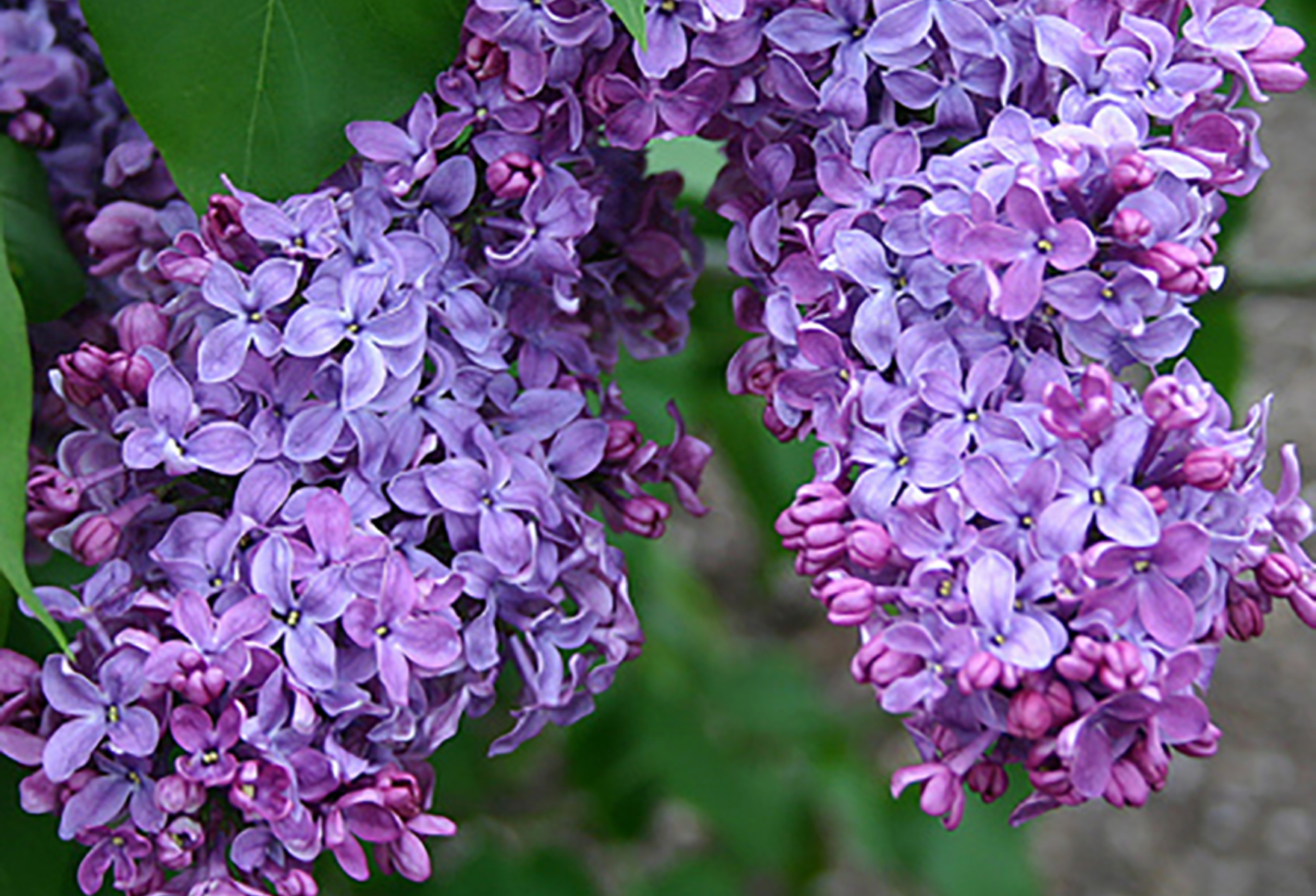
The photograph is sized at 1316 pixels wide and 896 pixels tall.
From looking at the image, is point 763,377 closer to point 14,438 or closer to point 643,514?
point 643,514

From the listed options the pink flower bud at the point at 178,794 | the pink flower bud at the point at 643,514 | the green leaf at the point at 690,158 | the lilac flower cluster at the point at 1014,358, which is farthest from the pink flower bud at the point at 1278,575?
the green leaf at the point at 690,158

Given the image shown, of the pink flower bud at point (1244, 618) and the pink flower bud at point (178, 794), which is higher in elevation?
the pink flower bud at point (1244, 618)

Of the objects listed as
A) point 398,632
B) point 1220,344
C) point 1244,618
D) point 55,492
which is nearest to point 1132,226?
point 1244,618

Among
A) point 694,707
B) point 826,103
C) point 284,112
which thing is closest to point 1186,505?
point 826,103

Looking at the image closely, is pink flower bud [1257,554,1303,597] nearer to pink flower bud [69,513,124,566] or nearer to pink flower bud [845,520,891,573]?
pink flower bud [845,520,891,573]

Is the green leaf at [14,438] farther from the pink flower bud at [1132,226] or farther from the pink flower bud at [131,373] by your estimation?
the pink flower bud at [1132,226]

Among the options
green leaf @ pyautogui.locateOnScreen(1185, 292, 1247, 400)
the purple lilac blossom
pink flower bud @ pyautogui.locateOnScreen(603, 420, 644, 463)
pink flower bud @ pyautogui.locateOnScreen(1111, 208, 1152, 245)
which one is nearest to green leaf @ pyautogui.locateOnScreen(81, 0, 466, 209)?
the purple lilac blossom
